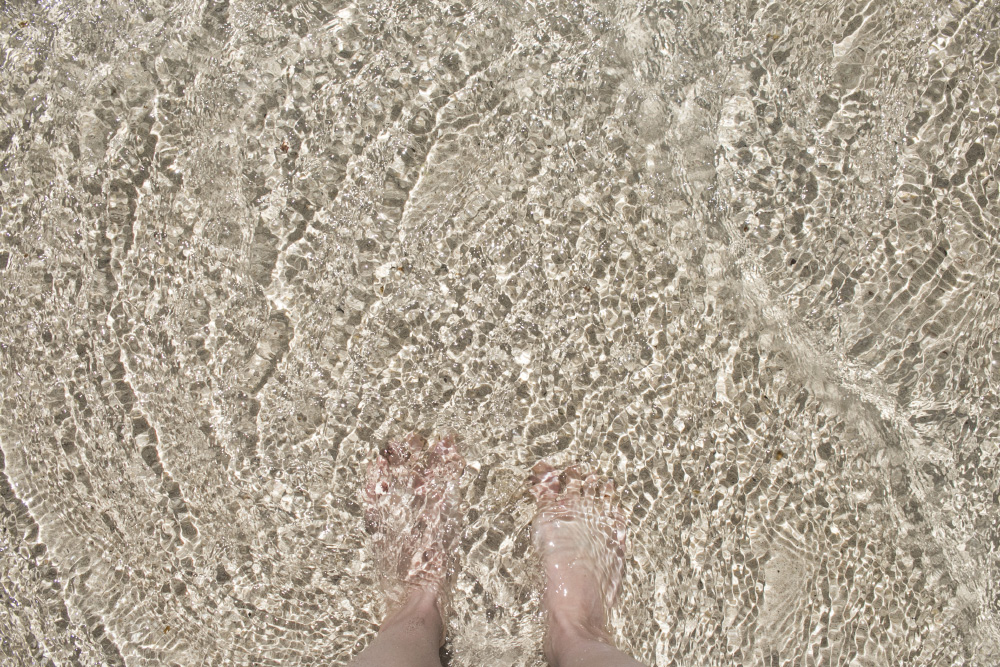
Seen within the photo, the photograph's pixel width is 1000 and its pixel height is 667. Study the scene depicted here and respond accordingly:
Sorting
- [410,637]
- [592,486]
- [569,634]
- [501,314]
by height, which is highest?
[501,314]

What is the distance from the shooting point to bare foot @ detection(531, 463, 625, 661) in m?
2.01

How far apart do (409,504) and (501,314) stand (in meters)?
0.66

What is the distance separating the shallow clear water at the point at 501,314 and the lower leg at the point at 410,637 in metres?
0.11

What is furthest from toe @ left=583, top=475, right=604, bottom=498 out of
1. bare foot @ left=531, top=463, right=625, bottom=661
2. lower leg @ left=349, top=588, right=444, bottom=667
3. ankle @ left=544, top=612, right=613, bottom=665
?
lower leg @ left=349, top=588, right=444, bottom=667

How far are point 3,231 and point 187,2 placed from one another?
0.92 metres

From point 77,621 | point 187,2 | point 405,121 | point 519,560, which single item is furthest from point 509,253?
point 77,621

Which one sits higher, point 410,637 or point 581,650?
point 581,650

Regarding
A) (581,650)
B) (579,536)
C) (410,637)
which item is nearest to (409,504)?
(410,637)

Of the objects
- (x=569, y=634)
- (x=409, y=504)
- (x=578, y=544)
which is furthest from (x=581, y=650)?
(x=409, y=504)

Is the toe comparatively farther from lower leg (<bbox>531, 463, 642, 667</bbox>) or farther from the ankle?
the ankle

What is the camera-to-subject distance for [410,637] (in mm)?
1896

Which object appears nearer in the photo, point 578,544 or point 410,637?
point 410,637

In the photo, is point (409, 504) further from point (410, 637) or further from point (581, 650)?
point (581, 650)

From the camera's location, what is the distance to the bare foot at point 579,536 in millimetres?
2006
